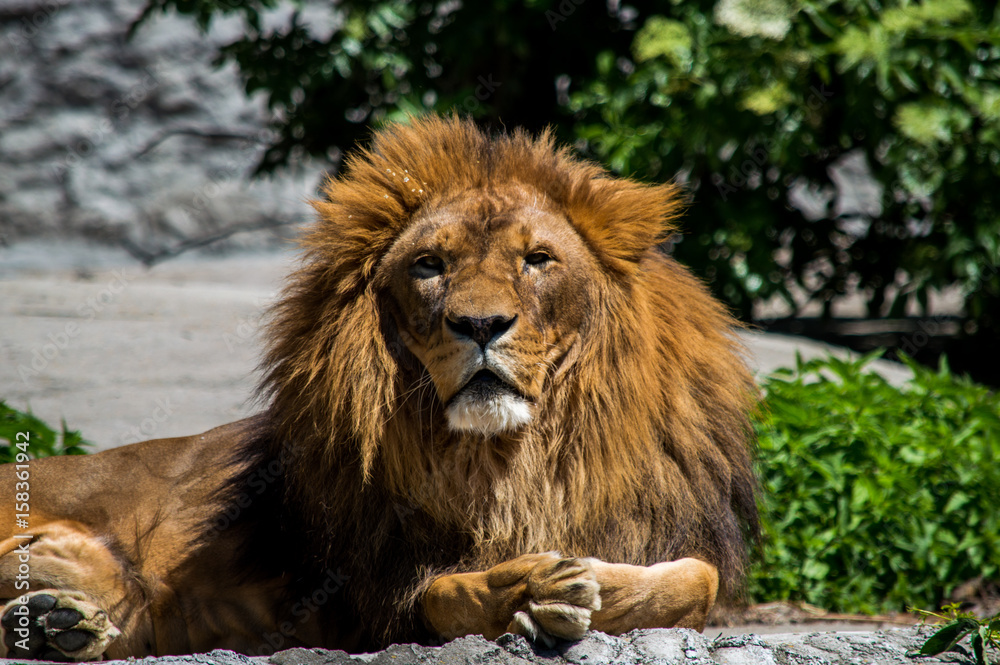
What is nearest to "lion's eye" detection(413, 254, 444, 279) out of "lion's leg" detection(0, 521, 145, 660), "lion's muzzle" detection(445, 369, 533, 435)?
"lion's muzzle" detection(445, 369, 533, 435)

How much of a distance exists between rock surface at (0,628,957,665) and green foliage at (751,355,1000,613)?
47.5 inches

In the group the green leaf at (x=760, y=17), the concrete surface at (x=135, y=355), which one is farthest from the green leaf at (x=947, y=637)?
the green leaf at (x=760, y=17)

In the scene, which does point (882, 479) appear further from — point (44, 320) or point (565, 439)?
point (44, 320)

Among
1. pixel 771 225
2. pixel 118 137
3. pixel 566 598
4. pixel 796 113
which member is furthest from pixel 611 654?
pixel 118 137

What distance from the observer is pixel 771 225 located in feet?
16.9

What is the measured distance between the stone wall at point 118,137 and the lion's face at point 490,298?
7.93 metres

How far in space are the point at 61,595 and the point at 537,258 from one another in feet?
4.06

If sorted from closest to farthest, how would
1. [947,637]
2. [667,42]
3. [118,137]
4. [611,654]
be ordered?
[611,654] → [947,637] → [667,42] → [118,137]

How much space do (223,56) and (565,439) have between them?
4170mm

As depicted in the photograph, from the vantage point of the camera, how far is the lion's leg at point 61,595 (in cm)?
199

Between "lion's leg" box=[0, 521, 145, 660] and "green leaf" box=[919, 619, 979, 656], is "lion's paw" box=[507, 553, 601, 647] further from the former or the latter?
"lion's leg" box=[0, 521, 145, 660]

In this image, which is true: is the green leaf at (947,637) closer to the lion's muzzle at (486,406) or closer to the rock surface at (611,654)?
the rock surface at (611,654)

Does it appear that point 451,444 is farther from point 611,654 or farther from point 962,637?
point 962,637

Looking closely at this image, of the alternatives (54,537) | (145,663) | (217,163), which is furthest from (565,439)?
(217,163)
